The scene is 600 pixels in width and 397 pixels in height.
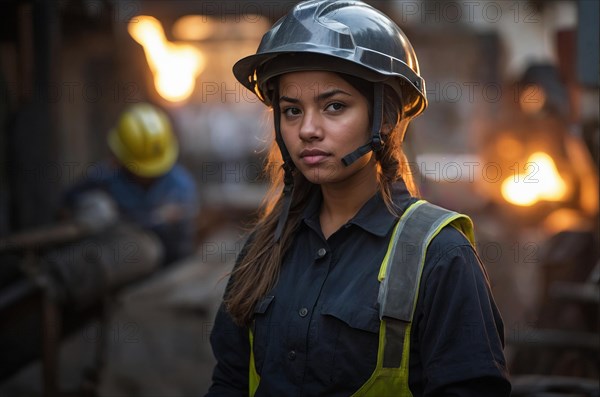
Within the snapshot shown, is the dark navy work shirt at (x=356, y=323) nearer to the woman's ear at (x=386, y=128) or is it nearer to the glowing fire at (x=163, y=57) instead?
the woman's ear at (x=386, y=128)

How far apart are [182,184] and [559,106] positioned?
4.72m

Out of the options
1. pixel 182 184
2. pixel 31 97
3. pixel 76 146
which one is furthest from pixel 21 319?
pixel 76 146

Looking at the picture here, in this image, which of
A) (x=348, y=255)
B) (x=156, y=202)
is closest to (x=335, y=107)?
(x=348, y=255)

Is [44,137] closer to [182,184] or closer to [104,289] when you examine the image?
[104,289]

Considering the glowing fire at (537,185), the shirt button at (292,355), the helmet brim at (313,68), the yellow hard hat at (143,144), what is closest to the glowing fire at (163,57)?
the yellow hard hat at (143,144)

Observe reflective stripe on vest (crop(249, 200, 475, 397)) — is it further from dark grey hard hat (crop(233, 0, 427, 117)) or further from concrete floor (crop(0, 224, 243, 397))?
concrete floor (crop(0, 224, 243, 397))

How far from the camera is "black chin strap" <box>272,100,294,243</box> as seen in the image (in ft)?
7.88

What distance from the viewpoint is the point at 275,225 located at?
2.49m

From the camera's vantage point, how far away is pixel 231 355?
2393 millimetres

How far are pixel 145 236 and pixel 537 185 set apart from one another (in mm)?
4661

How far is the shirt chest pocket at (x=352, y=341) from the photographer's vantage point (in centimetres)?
205

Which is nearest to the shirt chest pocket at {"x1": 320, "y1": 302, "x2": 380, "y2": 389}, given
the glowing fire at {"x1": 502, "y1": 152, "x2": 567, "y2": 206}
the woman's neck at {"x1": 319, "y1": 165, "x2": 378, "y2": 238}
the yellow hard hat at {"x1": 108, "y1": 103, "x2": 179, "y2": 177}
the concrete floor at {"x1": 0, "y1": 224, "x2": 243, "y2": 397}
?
the woman's neck at {"x1": 319, "y1": 165, "x2": 378, "y2": 238}

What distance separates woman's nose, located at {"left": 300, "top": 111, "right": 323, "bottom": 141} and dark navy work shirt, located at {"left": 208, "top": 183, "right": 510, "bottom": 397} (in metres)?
0.27

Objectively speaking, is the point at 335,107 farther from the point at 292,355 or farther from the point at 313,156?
the point at 292,355
